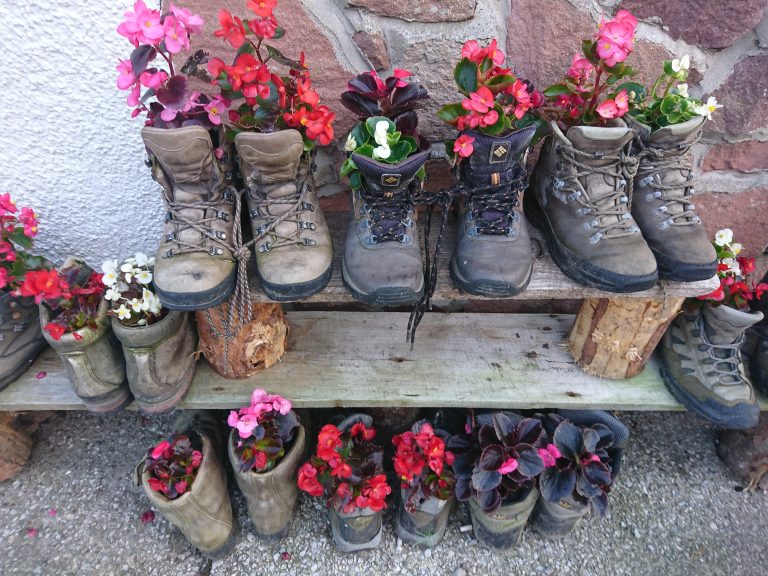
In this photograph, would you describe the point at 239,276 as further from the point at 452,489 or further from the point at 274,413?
the point at 452,489

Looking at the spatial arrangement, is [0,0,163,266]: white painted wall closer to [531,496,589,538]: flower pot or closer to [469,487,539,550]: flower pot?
[469,487,539,550]: flower pot

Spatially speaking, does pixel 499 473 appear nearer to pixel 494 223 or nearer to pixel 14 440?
pixel 494 223

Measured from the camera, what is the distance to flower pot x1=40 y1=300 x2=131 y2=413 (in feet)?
4.23

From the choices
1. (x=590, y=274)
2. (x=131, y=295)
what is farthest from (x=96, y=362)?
(x=590, y=274)

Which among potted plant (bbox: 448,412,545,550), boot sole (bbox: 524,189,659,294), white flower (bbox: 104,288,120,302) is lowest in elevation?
potted plant (bbox: 448,412,545,550)

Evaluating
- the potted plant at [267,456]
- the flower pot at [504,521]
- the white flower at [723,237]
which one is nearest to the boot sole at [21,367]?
the potted plant at [267,456]

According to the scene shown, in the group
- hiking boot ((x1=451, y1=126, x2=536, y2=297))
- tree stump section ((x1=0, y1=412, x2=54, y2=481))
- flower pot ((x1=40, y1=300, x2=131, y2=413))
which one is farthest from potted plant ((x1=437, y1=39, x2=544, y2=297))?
tree stump section ((x1=0, y1=412, x2=54, y2=481))

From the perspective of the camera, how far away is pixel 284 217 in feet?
4.14

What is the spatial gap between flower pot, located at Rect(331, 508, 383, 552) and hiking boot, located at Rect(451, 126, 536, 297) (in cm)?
76

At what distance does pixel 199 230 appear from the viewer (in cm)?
123

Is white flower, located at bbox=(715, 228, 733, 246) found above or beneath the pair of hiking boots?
beneath

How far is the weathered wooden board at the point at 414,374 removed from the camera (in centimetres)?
150

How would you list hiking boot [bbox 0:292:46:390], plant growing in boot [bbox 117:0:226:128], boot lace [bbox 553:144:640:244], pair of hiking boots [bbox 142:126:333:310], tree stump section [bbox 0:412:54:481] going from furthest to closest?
tree stump section [bbox 0:412:54:481] < hiking boot [bbox 0:292:46:390] < boot lace [bbox 553:144:640:244] < pair of hiking boots [bbox 142:126:333:310] < plant growing in boot [bbox 117:0:226:128]

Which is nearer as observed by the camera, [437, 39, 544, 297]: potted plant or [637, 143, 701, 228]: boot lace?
[437, 39, 544, 297]: potted plant
